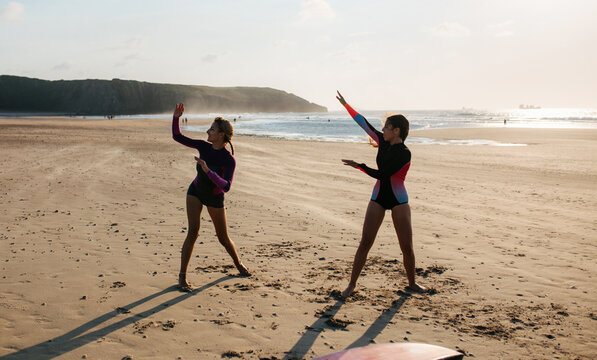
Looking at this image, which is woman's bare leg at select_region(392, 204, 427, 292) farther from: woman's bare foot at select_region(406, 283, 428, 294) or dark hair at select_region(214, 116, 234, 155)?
dark hair at select_region(214, 116, 234, 155)

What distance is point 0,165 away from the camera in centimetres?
1541

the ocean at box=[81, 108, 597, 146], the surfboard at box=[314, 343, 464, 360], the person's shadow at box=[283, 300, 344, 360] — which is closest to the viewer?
the surfboard at box=[314, 343, 464, 360]

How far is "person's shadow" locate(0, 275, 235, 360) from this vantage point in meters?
3.86

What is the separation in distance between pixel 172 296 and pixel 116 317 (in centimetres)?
77

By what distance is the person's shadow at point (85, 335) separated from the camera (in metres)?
3.86

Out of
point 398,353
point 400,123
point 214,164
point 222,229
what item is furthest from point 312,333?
point 400,123

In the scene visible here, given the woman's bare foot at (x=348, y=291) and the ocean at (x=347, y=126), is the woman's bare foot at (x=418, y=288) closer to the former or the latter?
the woman's bare foot at (x=348, y=291)

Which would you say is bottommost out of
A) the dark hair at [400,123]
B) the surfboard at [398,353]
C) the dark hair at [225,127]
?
the surfboard at [398,353]

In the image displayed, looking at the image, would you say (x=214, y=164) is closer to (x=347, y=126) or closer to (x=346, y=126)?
(x=347, y=126)

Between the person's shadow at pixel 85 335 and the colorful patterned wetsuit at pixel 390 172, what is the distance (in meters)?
2.74

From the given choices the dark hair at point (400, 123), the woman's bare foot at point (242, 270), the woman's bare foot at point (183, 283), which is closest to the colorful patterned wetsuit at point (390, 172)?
the dark hair at point (400, 123)

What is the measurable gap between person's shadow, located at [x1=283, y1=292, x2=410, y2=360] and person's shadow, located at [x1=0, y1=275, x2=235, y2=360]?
1735mm

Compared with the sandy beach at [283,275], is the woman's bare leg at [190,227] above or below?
above

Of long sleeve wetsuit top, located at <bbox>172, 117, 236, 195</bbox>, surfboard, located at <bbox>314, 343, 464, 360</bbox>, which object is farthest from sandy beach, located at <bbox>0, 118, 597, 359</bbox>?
long sleeve wetsuit top, located at <bbox>172, 117, 236, 195</bbox>
